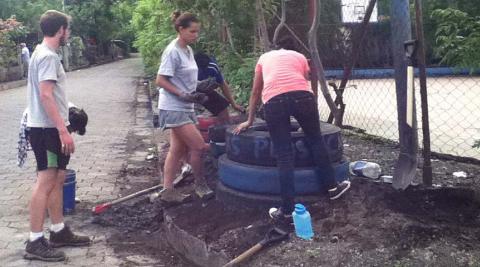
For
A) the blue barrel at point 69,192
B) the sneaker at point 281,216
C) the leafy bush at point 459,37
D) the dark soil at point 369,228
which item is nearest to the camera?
the dark soil at point 369,228

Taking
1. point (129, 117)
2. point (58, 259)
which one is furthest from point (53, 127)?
point (129, 117)

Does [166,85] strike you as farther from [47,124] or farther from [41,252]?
[41,252]

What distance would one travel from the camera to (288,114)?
15.2ft

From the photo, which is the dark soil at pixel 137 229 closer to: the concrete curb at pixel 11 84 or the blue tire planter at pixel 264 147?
the blue tire planter at pixel 264 147

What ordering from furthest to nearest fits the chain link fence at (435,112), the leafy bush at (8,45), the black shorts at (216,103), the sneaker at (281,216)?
the leafy bush at (8,45) < the chain link fence at (435,112) < the black shorts at (216,103) < the sneaker at (281,216)

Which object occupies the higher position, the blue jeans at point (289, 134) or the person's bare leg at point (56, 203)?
the blue jeans at point (289, 134)

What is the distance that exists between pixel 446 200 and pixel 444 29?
50.8 inches

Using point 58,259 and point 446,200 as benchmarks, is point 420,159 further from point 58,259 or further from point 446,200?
point 58,259

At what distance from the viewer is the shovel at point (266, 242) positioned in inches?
163

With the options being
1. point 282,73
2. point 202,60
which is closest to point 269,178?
point 282,73

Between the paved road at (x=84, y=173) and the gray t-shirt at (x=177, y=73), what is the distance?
1312 millimetres

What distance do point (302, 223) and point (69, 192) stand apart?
271cm

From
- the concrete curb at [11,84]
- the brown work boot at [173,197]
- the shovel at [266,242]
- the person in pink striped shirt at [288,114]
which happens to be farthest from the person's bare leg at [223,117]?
the concrete curb at [11,84]

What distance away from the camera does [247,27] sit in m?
8.88
